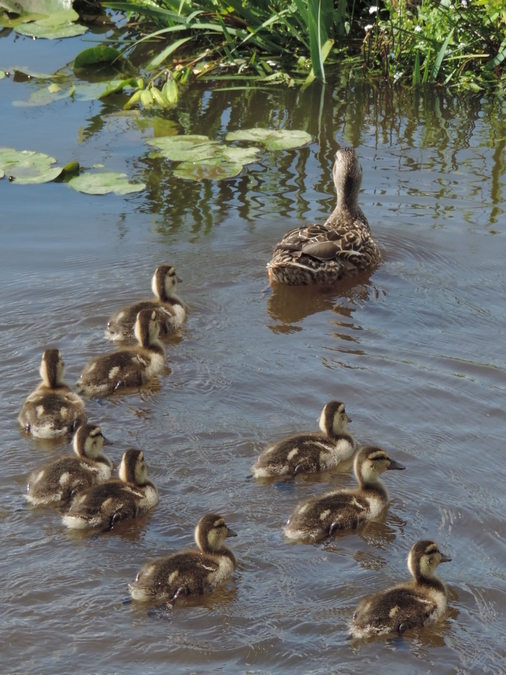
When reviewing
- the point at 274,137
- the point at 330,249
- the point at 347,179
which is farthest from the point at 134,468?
the point at 274,137

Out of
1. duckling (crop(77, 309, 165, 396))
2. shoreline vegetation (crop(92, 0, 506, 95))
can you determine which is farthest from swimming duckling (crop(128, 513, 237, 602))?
shoreline vegetation (crop(92, 0, 506, 95))

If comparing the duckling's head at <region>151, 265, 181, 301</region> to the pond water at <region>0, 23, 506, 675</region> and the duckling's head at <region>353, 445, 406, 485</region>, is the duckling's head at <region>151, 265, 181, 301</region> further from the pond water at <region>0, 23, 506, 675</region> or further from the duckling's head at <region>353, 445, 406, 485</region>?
the duckling's head at <region>353, 445, 406, 485</region>

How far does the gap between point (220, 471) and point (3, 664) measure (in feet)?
5.79

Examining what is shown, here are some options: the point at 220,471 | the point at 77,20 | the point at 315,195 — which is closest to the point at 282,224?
the point at 315,195

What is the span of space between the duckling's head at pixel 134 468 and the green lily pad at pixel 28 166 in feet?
15.1

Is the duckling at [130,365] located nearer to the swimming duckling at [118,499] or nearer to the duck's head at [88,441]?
the duck's head at [88,441]

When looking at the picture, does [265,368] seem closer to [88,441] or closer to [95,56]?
[88,441]

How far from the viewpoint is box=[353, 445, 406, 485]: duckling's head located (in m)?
5.40

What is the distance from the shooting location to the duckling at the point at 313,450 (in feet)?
18.6

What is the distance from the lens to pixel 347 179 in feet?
27.9

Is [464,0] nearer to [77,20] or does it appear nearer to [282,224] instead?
[282,224]

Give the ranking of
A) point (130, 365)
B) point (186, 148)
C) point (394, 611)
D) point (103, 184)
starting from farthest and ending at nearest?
point (186, 148), point (103, 184), point (130, 365), point (394, 611)

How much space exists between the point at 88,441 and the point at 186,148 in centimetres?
492

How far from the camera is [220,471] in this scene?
570cm
